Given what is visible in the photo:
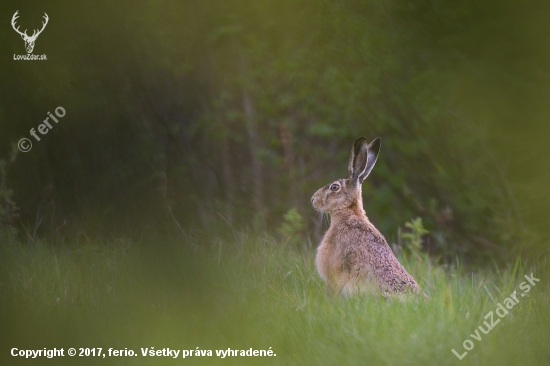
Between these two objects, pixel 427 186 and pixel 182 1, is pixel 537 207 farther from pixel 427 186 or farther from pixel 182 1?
pixel 182 1

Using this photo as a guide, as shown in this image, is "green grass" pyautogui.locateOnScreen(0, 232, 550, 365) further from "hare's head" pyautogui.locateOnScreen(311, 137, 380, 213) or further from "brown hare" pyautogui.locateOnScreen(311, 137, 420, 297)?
"hare's head" pyautogui.locateOnScreen(311, 137, 380, 213)

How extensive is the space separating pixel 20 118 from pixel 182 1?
7.20 ft

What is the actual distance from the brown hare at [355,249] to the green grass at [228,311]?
175 mm

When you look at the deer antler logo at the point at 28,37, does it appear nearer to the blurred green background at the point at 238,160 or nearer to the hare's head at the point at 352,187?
the blurred green background at the point at 238,160

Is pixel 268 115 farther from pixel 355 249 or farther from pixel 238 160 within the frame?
pixel 355 249

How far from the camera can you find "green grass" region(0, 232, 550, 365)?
11.3 ft

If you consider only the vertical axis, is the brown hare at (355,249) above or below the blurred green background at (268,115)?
below

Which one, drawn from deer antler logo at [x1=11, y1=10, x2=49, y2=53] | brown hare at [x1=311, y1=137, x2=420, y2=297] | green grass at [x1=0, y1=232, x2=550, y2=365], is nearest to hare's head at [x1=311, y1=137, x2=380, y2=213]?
brown hare at [x1=311, y1=137, x2=420, y2=297]

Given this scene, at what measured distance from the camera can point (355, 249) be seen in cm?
471

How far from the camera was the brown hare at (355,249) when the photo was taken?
4387 mm

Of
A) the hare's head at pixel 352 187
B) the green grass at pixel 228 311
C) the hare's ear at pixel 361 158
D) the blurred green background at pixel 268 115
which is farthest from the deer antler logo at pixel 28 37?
the hare's ear at pixel 361 158

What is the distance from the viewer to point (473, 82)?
6355 millimetres

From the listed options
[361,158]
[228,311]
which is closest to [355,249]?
[361,158]

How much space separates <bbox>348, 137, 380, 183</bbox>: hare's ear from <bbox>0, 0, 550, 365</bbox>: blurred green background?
75 cm
